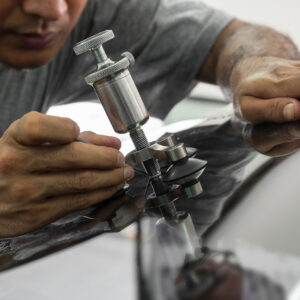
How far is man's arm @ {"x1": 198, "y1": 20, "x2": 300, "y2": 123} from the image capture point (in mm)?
608

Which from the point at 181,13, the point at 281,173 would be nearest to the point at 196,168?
the point at 281,173

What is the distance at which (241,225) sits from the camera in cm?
32

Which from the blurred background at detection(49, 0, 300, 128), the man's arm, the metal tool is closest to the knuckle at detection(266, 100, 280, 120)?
the man's arm

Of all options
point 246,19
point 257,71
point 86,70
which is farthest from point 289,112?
point 246,19

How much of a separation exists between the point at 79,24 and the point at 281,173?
821 millimetres

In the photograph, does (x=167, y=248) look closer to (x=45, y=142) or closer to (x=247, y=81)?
(x=45, y=142)

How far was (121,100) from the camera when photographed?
0.45 metres

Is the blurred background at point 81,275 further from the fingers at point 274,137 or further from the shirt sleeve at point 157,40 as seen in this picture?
the shirt sleeve at point 157,40

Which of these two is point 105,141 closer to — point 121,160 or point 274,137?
point 121,160

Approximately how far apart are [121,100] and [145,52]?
69 cm

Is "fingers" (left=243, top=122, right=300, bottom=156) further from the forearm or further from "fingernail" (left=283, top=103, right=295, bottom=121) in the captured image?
the forearm

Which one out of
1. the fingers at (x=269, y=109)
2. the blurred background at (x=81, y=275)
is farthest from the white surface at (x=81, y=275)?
the fingers at (x=269, y=109)

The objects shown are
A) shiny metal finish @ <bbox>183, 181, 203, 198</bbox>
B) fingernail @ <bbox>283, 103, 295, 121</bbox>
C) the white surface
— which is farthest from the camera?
fingernail @ <bbox>283, 103, 295, 121</bbox>

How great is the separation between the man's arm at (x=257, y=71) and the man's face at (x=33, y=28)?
309mm
